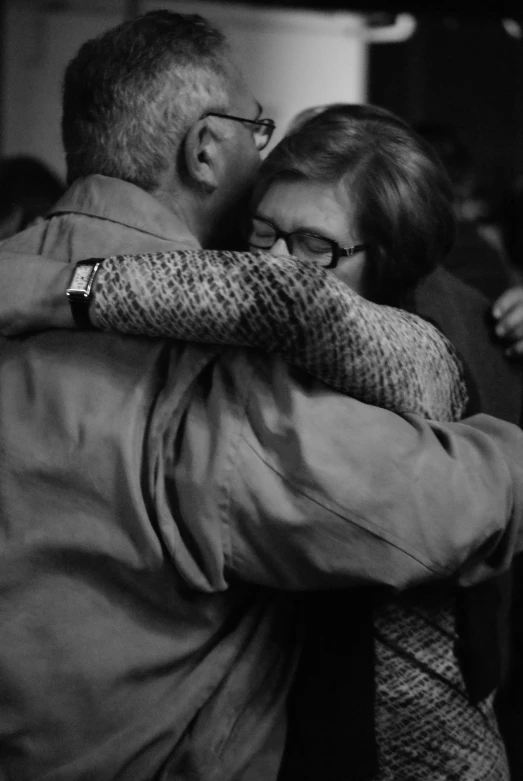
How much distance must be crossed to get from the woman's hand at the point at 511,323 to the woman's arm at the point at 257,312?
0.62m

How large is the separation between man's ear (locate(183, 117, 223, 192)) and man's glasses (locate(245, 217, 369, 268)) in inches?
5.0

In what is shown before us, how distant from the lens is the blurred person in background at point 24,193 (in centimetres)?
256

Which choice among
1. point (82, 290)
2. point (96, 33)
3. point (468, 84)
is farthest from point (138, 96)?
point (468, 84)

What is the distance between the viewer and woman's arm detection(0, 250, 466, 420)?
3.10 feet

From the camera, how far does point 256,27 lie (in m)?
5.52

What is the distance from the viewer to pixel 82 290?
3.27 feet

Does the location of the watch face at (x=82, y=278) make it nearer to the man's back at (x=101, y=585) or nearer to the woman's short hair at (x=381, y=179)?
the man's back at (x=101, y=585)

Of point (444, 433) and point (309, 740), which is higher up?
point (444, 433)

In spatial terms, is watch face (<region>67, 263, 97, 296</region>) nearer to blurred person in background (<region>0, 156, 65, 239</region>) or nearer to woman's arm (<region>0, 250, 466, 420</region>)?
woman's arm (<region>0, 250, 466, 420</region>)

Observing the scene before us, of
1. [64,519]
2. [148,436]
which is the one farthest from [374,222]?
[64,519]

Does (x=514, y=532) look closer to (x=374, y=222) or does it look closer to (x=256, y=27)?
(x=374, y=222)

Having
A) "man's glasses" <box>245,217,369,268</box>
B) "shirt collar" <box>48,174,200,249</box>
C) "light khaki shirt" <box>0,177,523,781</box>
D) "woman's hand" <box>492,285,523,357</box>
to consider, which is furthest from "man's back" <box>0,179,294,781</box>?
"woman's hand" <box>492,285,523,357</box>

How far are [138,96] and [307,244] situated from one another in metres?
0.36

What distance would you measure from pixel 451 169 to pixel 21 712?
8.92 ft
